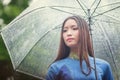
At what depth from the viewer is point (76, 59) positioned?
400cm

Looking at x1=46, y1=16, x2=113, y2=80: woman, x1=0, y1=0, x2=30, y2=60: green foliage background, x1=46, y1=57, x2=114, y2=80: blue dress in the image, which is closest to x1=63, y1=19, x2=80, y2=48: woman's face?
x1=46, y1=16, x2=113, y2=80: woman

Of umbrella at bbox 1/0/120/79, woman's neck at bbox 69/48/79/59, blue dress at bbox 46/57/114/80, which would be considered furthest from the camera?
umbrella at bbox 1/0/120/79

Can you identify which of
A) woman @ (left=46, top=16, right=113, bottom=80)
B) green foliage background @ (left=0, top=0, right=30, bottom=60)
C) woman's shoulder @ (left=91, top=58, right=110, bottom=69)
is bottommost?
green foliage background @ (left=0, top=0, right=30, bottom=60)

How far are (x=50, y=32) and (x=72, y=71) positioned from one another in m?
0.50

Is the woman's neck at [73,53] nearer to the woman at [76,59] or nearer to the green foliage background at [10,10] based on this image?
the woman at [76,59]

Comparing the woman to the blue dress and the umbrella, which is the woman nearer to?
the blue dress

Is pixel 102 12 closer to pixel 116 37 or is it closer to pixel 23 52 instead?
pixel 116 37

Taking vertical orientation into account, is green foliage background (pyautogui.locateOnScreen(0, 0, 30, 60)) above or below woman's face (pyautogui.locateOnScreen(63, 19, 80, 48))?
below

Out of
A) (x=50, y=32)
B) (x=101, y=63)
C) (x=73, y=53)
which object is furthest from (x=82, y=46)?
(x=50, y=32)

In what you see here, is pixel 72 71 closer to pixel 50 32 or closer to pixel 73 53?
pixel 73 53

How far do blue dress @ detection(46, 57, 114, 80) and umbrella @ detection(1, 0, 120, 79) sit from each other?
0.21 metres

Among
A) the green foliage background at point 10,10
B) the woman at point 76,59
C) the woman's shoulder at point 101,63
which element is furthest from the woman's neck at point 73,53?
the green foliage background at point 10,10

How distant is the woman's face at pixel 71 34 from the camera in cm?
397

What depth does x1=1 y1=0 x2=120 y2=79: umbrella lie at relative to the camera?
4.21 m
